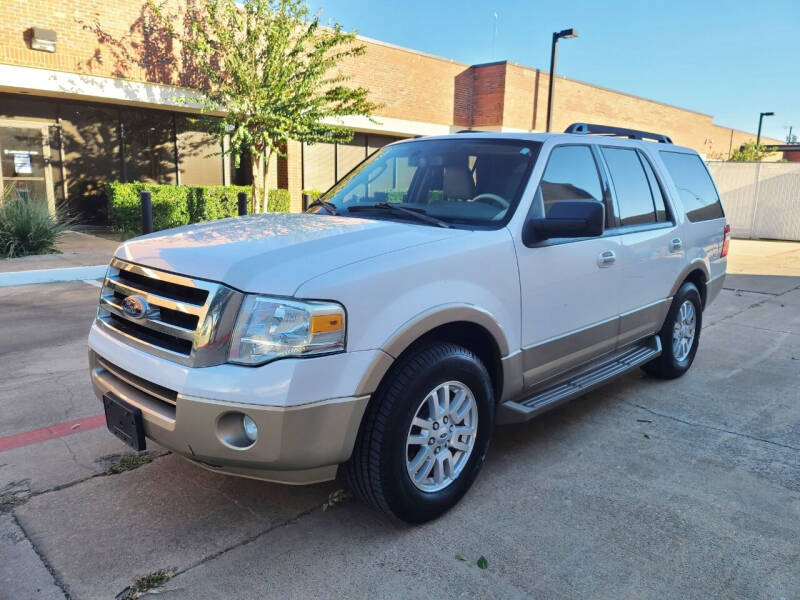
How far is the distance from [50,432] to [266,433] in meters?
2.34

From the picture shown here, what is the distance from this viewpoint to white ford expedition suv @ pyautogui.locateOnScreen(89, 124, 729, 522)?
246cm

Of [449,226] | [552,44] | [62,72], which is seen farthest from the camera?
[552,44]

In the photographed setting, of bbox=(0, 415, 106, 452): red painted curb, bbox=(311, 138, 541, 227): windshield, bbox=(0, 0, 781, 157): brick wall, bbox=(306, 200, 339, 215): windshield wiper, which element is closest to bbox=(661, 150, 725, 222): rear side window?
bbox=(311, 138, 541, 227): windshield

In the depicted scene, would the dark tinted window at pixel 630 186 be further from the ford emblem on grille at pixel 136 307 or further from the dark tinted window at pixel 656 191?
the ford emblem on grille at pixel 136 307

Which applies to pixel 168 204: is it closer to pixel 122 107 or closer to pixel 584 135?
pixel 122 107

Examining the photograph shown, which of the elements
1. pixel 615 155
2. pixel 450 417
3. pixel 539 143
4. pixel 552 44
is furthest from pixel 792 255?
pixel 450 417

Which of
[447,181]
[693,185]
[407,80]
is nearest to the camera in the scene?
[447,181]

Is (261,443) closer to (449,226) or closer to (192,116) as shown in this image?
(449,226)

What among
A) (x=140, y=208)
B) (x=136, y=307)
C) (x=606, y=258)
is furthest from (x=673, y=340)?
(x=140, y=208)

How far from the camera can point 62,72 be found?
1307 centimetres

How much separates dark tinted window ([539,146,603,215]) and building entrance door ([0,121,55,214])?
13542 mm

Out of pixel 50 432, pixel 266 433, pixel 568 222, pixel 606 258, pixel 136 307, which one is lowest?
pixel 50 432

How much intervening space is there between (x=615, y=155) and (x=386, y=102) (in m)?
16.6

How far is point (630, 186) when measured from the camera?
14.5 feet
